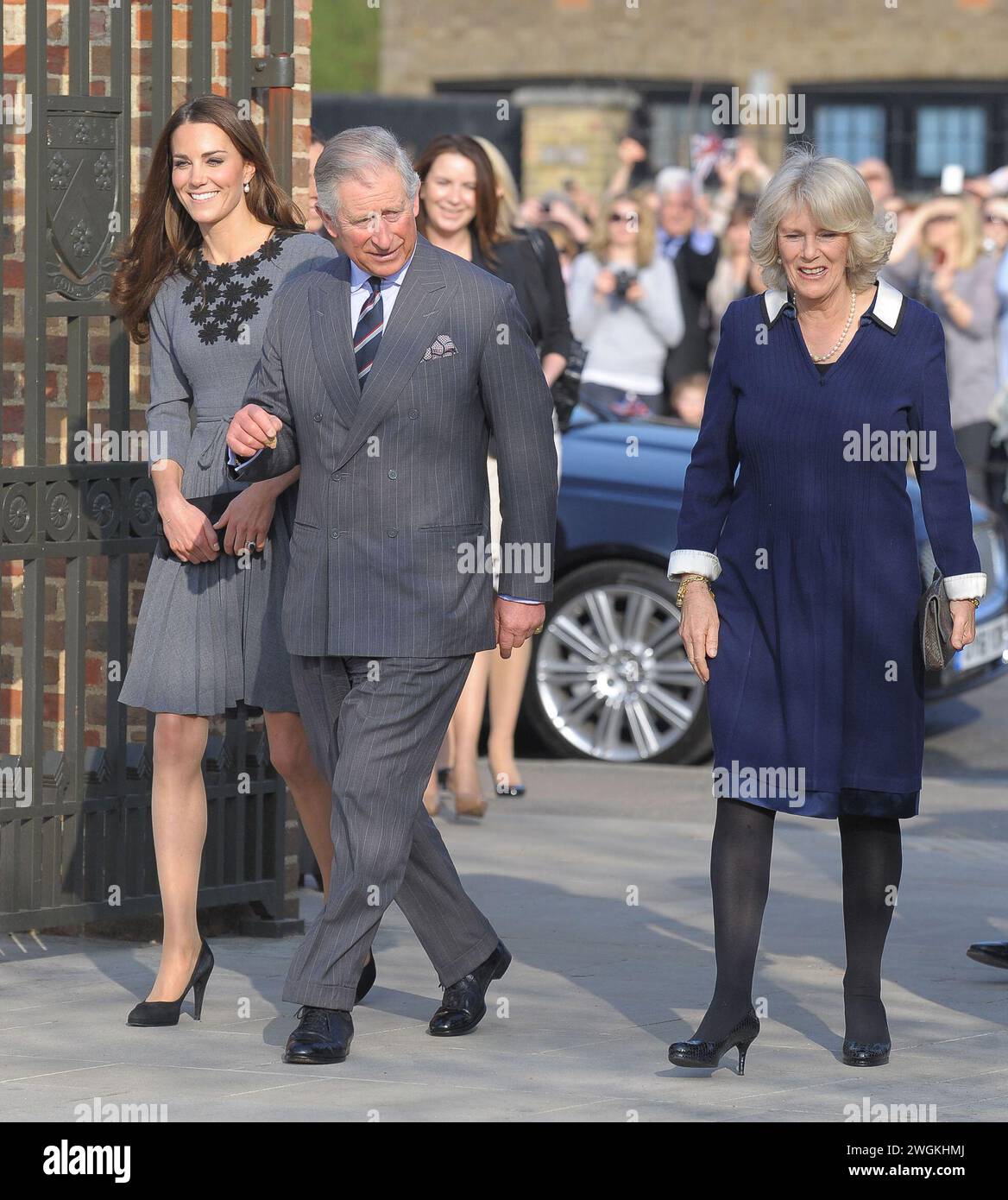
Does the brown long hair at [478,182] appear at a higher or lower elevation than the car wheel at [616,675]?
higher

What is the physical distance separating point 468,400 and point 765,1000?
1.66 metres

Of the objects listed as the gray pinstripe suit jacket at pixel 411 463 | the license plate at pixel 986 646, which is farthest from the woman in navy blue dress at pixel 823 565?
the license plate at pixel 986 646

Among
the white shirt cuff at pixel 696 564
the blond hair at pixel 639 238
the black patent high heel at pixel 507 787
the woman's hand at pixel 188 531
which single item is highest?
the blond hair at pixel 639 238

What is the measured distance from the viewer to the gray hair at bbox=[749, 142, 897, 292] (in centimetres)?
571

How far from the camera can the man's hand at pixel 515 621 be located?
5906mm

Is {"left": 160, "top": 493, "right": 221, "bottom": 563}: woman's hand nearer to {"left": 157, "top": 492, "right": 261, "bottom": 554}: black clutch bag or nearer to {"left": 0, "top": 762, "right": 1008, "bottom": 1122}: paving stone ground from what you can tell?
{"left": 157, "top": 492, "right": 261, "bottom": 554}: black clutch bag

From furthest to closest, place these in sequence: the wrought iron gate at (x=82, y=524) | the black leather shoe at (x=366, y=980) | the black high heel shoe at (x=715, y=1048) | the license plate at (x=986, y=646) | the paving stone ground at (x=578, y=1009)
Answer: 1. the license plate at (x=986, y=646)
2. the wrought iron gate at (x=82, y=524)
3. the black leather shoe at (x=366, y=980)
4. the black high heel shoe at (x=715, y=1048)
5. the paving stone ground at (x=578, y=1009)

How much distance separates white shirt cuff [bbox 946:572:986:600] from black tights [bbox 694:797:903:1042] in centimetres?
51

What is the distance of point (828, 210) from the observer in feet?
18.7

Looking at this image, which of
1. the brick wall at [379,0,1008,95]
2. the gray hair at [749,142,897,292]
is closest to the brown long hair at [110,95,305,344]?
the gray hair at [749,142,897,292]

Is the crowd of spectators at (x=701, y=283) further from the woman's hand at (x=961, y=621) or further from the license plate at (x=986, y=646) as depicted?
the woman's hand at (x=961, y=621)

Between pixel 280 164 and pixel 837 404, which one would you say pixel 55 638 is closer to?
pixel 280 164

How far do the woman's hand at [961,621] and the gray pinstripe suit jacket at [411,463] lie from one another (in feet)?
2.88
